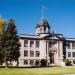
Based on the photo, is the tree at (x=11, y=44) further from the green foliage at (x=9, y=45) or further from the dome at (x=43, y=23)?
the dome at (x=43, y=23)

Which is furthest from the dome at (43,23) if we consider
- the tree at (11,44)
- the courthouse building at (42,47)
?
the tree at (11,44)

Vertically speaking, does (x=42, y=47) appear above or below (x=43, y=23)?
below

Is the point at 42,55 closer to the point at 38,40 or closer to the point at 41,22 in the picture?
the point at 38,40

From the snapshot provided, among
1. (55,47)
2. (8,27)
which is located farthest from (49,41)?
(8,27)

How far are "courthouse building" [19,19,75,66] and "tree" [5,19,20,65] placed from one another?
17759mm

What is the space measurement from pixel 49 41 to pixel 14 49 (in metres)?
23.8

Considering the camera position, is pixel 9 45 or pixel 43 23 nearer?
pixel 9 45

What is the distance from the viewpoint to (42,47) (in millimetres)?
85000

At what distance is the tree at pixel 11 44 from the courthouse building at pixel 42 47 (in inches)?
699

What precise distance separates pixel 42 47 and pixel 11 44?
22.4m

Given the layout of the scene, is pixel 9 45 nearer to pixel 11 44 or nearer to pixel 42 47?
pixel 11 44

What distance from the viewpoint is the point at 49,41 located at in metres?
85.6

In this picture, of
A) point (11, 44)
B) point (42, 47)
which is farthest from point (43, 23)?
point (11, 44)

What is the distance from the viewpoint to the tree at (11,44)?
2477 inches
